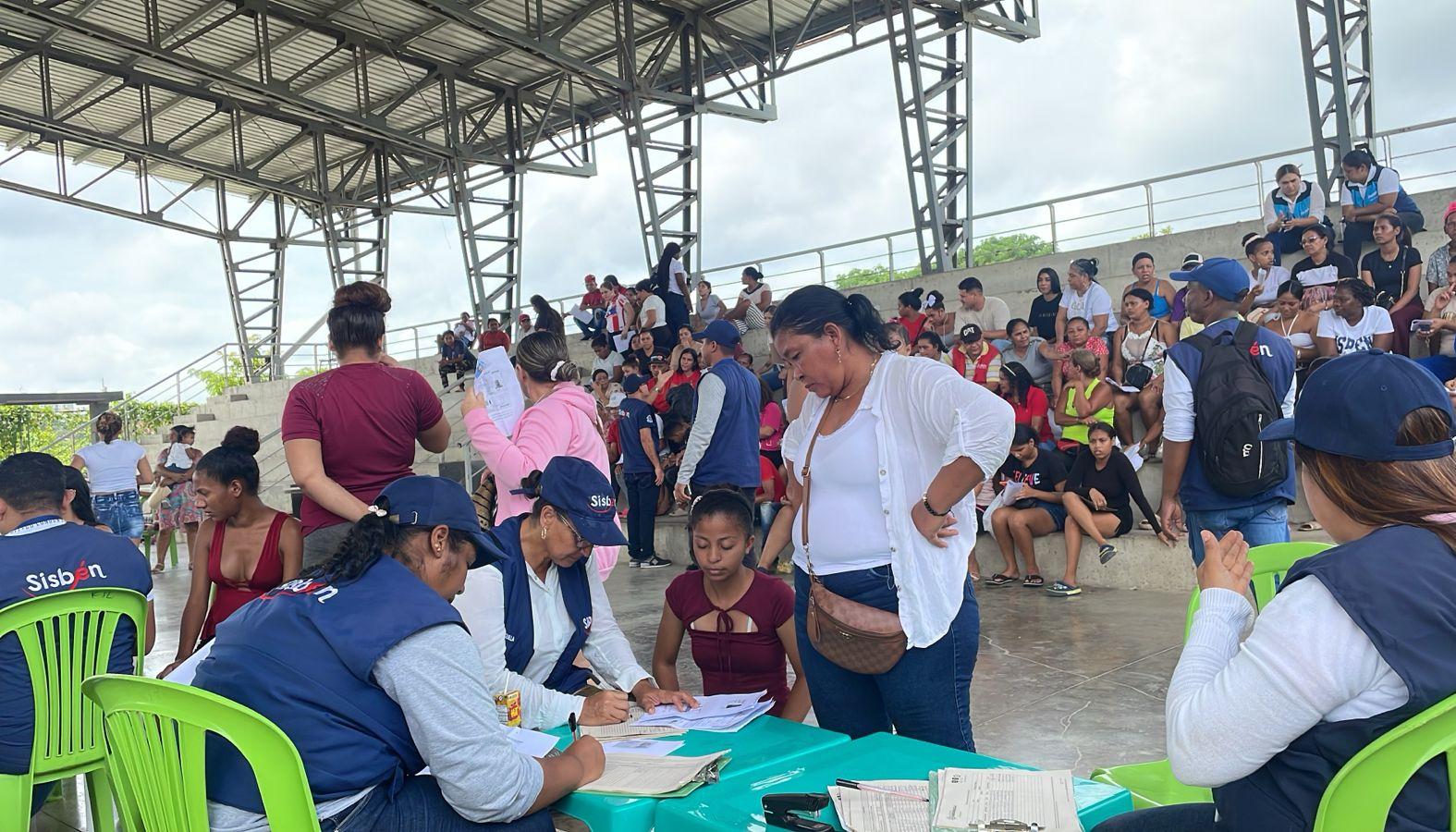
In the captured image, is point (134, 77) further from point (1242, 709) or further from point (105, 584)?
point (1242, 709)

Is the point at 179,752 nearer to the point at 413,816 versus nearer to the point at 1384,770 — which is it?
the point at 413,816

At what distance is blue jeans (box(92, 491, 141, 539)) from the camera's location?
29.9ft

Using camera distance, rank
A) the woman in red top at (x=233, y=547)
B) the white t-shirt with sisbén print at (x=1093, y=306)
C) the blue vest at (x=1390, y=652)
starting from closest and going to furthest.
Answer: the blue vest at (x=1390, y=652) → the woman in red top at (x=233, y=547) → the white t-shirt with sisbén print at (x=1093, y=306)

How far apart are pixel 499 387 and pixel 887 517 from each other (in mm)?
2311

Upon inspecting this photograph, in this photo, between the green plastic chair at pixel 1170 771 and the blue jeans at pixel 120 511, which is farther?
the blue jeans at pixel 120 511

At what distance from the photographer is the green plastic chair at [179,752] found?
1.62 meters

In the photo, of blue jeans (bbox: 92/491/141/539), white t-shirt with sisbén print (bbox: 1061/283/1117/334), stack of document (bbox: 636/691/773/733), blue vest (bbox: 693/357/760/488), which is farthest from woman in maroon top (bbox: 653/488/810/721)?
blue jeans (bbox: 92/491/141/539)

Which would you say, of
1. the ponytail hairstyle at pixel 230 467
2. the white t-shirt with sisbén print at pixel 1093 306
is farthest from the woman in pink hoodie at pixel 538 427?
the white t-shirt with sisbén print at pixel 1093 306

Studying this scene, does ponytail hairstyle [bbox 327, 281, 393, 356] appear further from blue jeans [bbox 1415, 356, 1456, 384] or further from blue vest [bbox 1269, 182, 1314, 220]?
blue vest [bbox 1269, 182, 1314, 220]

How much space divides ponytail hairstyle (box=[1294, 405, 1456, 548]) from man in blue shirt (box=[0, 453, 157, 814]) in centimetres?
305

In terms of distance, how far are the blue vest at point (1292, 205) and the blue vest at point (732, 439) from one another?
526cm

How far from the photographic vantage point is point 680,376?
9.73 m

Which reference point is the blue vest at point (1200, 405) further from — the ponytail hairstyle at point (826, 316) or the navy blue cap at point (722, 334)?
the navy blue cap at point (722, 334)

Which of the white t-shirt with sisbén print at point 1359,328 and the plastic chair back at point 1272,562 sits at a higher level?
the white t-shirt with sisbén print at point 1359,328
